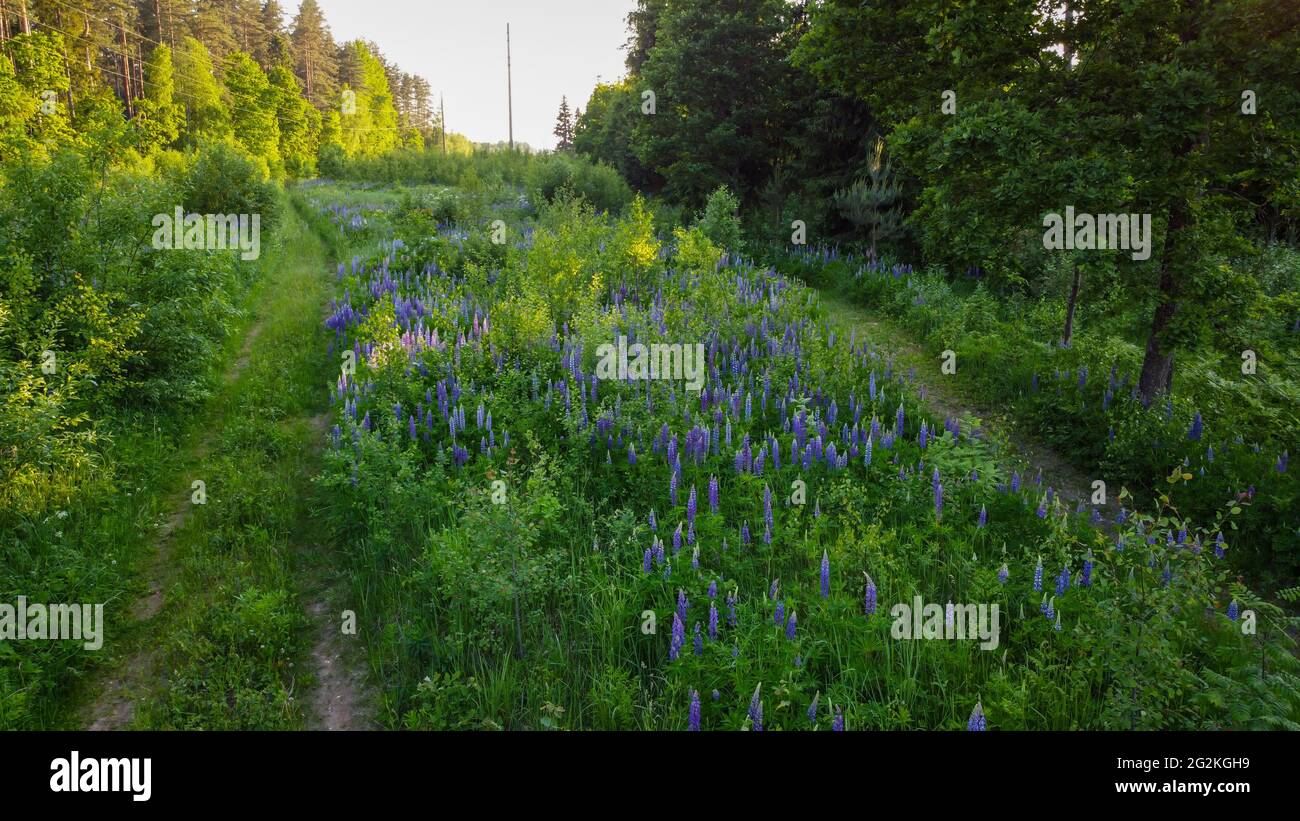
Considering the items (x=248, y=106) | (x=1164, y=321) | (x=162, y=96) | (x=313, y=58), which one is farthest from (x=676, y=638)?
(x=313, y=58)

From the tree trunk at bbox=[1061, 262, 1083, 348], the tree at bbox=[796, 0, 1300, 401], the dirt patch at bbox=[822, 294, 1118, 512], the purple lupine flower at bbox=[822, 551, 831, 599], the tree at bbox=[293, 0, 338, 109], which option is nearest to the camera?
the purple lupine flower at bbox=[822, 551, 831, 599]

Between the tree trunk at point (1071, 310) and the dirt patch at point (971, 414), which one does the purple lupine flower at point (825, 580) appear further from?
the tree trunk at point (1071, 310)

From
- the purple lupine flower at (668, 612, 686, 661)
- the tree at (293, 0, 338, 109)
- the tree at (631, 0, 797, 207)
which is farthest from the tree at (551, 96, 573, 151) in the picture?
the purple lupine flower at (668, 612, 686, 661)

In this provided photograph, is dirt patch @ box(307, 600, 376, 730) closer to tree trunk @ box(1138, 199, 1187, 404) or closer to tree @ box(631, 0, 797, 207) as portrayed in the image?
tree trunk @ box(1138, 199, 1187, 404)

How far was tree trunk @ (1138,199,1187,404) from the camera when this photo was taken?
24.7 feet

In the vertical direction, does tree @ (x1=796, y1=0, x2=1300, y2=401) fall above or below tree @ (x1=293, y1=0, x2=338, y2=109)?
below

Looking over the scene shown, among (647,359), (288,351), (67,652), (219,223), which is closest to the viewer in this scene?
(67,652)

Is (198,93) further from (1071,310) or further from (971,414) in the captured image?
(971,414)

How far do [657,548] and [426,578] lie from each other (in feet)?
5.74

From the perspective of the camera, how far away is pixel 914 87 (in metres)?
10.0

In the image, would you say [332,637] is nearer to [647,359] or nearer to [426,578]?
[426,578]

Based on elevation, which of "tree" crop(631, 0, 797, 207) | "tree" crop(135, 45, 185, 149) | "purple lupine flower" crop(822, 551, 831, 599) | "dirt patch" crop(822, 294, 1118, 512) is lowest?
"purple lupine flower" crop(822, 551, 831, 599)
